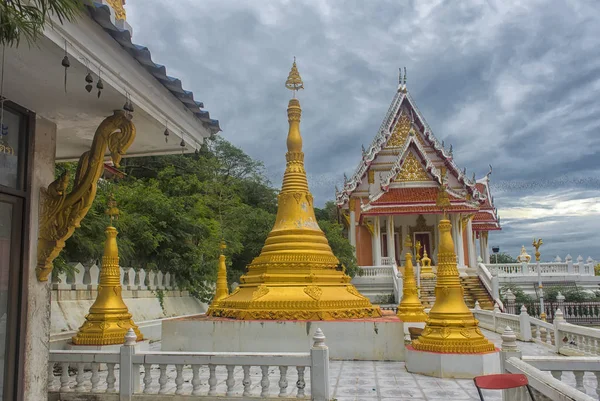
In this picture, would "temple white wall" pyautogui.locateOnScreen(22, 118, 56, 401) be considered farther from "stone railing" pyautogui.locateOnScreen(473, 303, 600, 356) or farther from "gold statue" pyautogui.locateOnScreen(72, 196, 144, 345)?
"stone railing" pyautogui.locateOnScreen(473, 303, 600, 356)

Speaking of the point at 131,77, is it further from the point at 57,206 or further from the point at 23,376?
the point at 23,376

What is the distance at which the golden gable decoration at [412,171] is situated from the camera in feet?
99.8

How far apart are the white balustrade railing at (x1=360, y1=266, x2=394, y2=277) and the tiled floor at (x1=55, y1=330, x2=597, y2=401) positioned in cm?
1769

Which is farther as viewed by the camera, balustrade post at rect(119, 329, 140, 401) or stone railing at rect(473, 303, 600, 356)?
stone railing at rect(473, 303, 600, 356)

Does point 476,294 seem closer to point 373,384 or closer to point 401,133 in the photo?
point 401,133

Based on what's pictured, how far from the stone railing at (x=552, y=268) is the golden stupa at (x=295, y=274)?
16819 mm

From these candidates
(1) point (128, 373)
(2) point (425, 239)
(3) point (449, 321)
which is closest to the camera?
(1) point (128, 373)

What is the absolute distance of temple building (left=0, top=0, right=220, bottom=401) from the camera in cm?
454

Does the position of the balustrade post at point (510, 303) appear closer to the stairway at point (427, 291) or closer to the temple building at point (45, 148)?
the stairway at point (427, 291)

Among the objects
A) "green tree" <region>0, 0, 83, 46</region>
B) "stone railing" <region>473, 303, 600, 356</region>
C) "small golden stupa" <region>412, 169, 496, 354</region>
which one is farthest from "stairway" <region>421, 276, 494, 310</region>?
"green tree" <region>0, 0, 83, 46</region>

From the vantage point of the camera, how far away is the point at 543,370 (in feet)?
18.7

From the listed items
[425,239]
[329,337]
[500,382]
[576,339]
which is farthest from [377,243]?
[500,382]

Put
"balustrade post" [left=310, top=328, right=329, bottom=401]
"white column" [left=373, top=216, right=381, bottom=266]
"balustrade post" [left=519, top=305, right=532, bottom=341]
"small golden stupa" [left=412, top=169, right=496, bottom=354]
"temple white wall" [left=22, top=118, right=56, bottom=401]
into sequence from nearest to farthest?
"temple white wall" [left=22, top=118, right=56, bottom=401], "balustrade post" [left=310, top=328, right=329, bottom=401], "small golden stupa" [left=412, top=169, right=496, bottom=354], "balustrade post" [left=519, top=305, right=532, bottom=341], "white column" [left=373, top=216, right=381, bottom=266]

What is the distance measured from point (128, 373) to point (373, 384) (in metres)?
3.48
